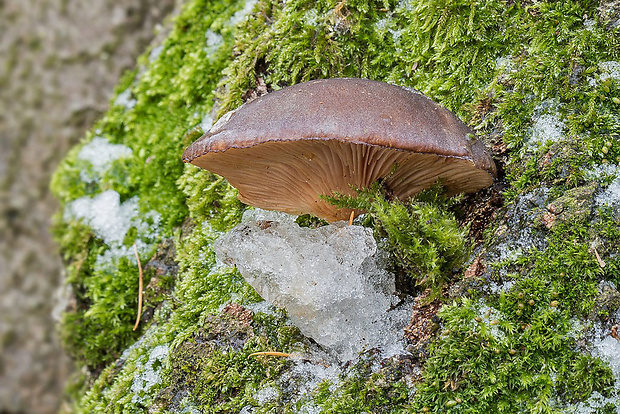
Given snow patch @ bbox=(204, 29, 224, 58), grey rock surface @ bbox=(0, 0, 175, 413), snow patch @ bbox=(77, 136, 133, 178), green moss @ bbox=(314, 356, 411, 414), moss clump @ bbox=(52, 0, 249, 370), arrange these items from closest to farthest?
green moss @ bbox=(314, 356, 411, 414)
moss clump @ bbox=(52, 0, 249, 370)
snow patch @ bbox=(204, 29, 224, 58)
snow patch @ bbox=(77, 136, 133, 178)
grey rock surface @ bbox=(0, 0, 175, 413)

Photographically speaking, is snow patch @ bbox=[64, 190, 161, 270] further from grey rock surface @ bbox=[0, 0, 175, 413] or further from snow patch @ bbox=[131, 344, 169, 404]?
grey rock surface @ bbox=[0, 0, 175, 413]

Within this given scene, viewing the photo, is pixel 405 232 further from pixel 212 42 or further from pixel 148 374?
pixel 212 42

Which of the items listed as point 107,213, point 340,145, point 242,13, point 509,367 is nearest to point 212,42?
point 242,13

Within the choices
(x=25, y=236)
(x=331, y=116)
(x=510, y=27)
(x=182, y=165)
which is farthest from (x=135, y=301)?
(x=25, y=236)

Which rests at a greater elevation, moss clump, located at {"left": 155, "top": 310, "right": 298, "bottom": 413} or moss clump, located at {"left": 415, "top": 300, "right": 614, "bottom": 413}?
moss clump, located at {"left": 415, "top": 300, "right": 614, "bottom": 413}

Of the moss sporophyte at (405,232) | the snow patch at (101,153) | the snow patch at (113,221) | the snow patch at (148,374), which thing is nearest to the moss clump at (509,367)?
the moss sporophyte at (405,232)

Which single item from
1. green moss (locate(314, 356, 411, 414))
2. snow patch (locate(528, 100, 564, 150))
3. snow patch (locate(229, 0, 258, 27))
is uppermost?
snow patch (locate(229, 0, 258, 27))

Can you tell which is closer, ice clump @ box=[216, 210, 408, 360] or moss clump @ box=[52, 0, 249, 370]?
ice clump @ box=[216, 210, 408, 360]

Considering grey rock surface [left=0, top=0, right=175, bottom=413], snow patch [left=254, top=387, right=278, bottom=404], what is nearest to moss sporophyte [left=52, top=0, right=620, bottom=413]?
snow patch [left=254, top=387, right=278, bottom=404]
